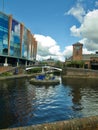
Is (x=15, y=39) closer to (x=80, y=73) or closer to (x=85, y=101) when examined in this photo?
(x=80, y=73)

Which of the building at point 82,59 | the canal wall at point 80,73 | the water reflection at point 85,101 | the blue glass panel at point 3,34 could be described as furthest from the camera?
the building at point 82,59

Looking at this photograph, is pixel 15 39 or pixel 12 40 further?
pixel 15 39

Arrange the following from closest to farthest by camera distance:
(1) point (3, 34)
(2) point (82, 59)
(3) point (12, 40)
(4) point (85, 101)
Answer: (4) point (85, 101), (1) point (3, 34), (3) point (12, 40), (2) point (82, 59)

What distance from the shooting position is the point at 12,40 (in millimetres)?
144500

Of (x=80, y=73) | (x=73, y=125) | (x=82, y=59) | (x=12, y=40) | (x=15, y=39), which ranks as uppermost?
(x=15, y=39)

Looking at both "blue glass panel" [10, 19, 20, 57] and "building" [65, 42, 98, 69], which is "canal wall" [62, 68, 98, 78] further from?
"blue glass panel" [10, 19, 20, 57]

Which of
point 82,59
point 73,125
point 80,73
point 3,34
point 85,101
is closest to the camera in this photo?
point 73,125

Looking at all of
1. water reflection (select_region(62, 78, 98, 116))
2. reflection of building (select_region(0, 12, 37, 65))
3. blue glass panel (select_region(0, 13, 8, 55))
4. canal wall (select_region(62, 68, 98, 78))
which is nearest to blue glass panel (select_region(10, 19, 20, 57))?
reflection of building (select_region(0, 12, 37, 65))

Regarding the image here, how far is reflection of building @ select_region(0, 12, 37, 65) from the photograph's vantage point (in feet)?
436

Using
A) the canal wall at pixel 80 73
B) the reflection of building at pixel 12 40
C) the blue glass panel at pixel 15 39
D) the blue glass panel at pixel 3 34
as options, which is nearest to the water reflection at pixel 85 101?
the canal wall at pixel 80 73

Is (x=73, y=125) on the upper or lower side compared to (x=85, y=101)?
upper

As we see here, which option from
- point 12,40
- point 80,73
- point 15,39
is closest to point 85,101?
point 80,73

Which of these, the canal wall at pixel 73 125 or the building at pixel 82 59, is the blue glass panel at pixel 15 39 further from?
the canal wall at pixel 73 125

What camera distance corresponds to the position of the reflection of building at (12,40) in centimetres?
13288
